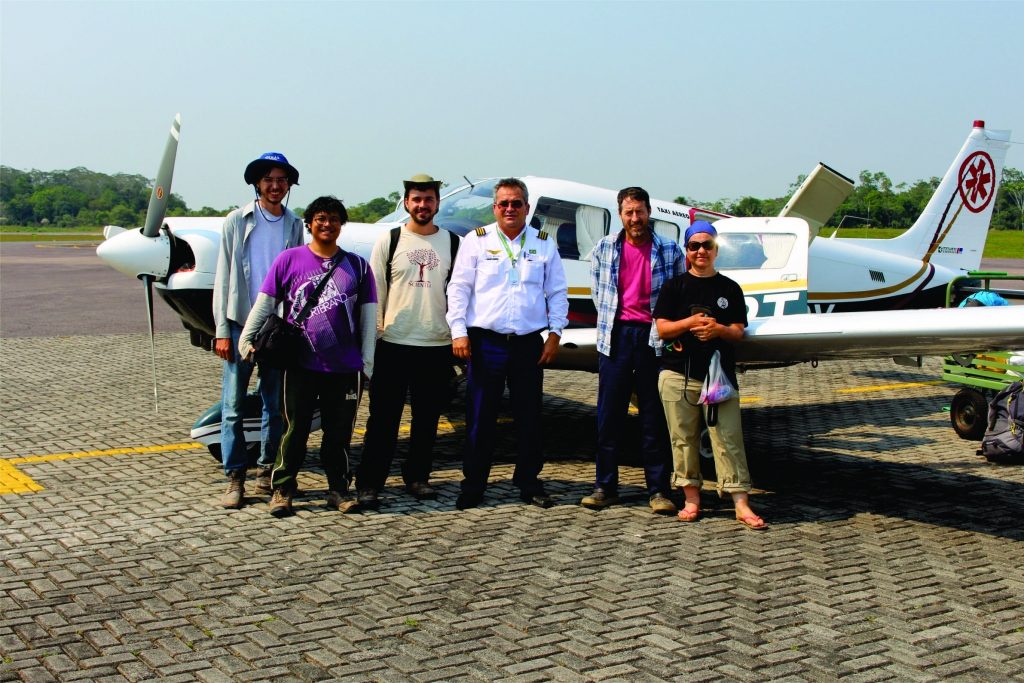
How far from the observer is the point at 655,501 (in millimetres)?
5473

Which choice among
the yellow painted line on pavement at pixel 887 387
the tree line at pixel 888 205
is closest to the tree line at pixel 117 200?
the tree line at pixel 888 205

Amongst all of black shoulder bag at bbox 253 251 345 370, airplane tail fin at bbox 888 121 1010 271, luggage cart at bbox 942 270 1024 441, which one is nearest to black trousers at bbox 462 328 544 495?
black shoulder bag at bbox 253 251 345 370

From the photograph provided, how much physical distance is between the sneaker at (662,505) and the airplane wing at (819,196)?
4456mm

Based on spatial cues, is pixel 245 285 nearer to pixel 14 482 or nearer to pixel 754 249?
pixel 14 482

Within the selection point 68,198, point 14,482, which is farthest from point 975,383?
point 68,198

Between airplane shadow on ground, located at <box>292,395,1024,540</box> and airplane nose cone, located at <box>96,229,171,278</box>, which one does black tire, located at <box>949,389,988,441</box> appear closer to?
airplane shadow on ground, located at <box>292,395,1024,540</box>

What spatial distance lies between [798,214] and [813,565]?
5.28 meters

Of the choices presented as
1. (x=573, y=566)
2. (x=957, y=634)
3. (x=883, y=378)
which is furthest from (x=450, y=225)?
(x=883, y=378)

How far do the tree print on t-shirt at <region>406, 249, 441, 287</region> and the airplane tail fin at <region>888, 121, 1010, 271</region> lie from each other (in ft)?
22.3

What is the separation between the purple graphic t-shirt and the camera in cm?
504

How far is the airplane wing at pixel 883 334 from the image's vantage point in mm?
5074

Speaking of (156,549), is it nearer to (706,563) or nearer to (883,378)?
(706,563)

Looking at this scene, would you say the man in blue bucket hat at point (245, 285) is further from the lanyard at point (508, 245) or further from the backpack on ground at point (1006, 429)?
the backpack on ground at point (1006, 429)

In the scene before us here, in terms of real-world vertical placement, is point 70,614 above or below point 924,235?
below
